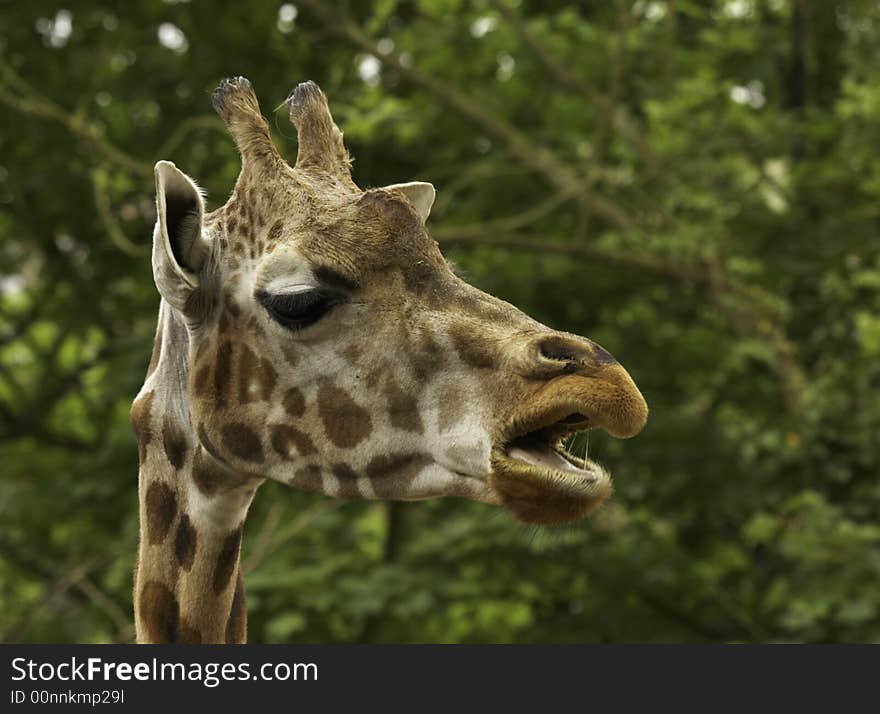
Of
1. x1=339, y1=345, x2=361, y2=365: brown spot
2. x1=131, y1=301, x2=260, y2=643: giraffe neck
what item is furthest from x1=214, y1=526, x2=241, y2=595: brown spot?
x1=339, y1=345, x2=361, y2=365: brown spot

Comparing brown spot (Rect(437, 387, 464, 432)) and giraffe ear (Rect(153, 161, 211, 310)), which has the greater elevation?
giraffe ear (Rect(153, 161, 211, 310))

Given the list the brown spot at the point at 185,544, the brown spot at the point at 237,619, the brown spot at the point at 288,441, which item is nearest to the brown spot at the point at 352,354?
the brown spot at the point at 288,441

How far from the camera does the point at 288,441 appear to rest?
352 cm

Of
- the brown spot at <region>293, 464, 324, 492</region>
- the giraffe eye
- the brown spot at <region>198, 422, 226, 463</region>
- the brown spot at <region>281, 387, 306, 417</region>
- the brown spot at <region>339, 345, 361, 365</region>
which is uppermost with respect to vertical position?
the giraffe eye

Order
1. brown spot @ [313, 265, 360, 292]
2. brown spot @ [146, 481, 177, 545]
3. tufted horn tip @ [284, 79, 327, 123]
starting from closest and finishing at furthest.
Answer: brown spot @ [313, 265, 360, 292] → brown spot @ [146, 481, 177, 545] → tufted horn tip @ [284, 79, 327, 123]

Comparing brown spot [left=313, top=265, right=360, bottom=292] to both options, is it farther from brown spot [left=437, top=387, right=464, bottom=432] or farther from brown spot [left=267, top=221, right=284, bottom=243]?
brown spot [left=437, top=387, right=464, bottom=432]

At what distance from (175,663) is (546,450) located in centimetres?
123

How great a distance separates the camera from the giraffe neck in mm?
3730

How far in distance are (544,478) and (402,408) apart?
19.3 inches

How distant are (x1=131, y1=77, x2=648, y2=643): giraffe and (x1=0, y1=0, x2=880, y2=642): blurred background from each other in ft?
18.5

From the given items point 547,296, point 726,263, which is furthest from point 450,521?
point 726,263

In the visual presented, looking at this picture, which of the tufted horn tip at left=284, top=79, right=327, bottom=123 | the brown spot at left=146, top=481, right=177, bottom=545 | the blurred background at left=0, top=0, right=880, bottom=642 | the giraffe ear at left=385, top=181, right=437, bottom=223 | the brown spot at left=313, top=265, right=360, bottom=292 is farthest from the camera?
the blurred background at left=0, top=0, right=880, bottom=642

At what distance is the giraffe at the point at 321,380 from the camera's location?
124 inches

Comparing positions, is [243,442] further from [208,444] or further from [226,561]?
[226,561]
